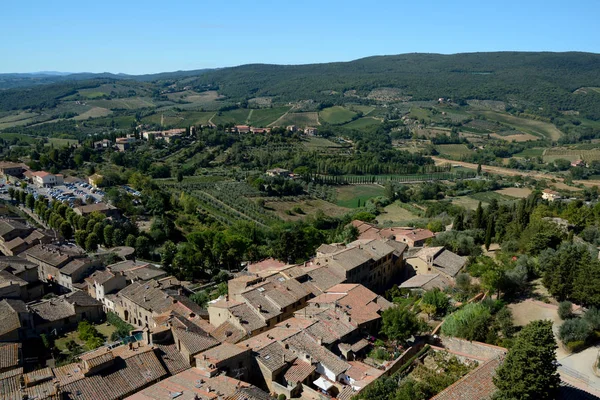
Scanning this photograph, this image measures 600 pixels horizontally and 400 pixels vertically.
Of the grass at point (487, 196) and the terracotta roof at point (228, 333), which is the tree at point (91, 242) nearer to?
the terracotta roof at point (228, 333)

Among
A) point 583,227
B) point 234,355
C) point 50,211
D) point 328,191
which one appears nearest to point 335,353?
point 234,355

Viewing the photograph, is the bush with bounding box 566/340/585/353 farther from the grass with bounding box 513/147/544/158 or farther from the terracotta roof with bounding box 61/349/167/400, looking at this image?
the grass with bounding box 513/147/544/158

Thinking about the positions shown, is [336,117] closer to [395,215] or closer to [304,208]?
[304,208]

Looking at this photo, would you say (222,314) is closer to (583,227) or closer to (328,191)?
(583,227)

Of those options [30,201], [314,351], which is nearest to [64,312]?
[314,351]

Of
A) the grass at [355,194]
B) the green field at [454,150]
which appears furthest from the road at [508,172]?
the grass at [355,194]

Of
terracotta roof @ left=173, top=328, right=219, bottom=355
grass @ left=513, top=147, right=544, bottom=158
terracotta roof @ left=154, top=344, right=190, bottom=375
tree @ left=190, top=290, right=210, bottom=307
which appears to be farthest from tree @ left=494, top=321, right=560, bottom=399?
grass @ left=513, top=147, right=544, bottom=158
